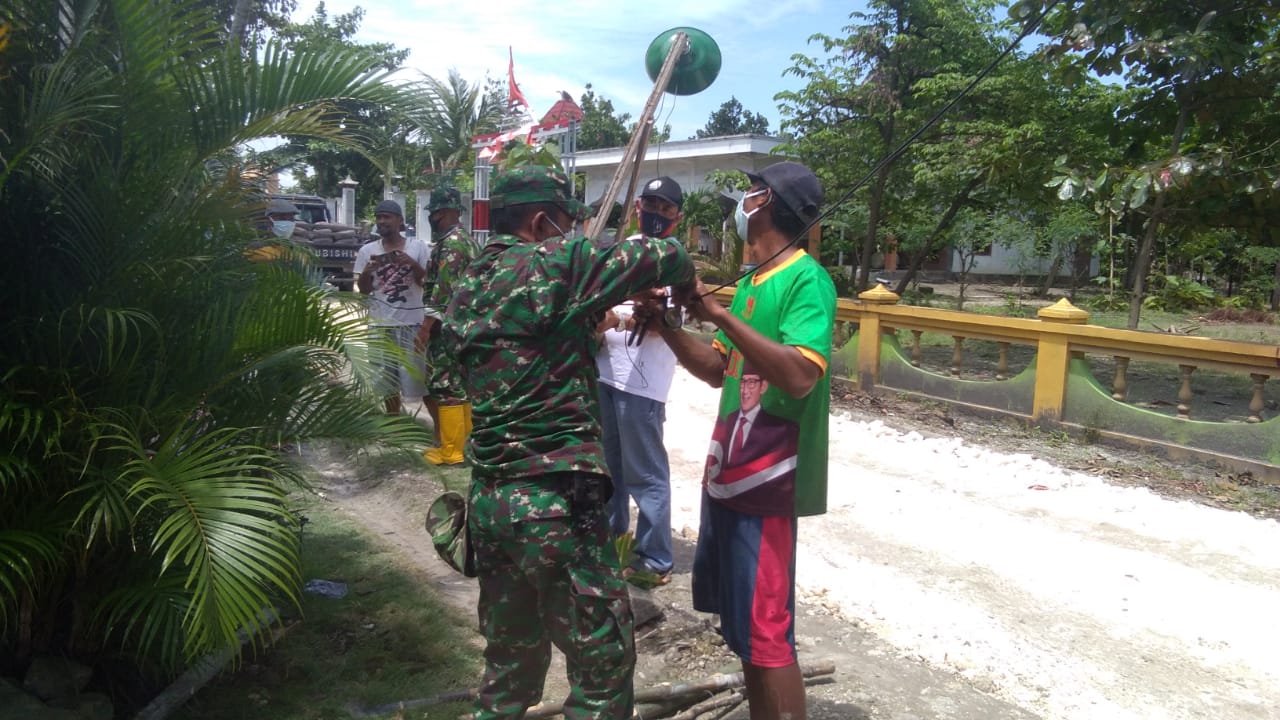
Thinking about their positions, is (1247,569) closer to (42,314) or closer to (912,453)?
(912,453)

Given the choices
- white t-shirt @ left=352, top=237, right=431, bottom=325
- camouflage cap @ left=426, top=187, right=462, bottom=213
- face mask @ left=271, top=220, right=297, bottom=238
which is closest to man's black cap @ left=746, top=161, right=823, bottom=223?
face mask @ left=271, top=220, right=297, bottom=238

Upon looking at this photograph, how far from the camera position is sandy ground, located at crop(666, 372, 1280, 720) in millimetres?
3617

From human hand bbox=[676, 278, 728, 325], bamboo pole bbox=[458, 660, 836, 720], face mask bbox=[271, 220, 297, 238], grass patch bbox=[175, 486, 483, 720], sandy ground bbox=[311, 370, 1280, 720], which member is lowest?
grass patch bbox=[175, 486, 483, 720]

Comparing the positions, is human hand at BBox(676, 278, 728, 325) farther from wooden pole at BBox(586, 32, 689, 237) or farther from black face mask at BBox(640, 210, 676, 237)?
black face mask at BBox(640, 210, 676, 237)

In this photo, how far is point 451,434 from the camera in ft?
20.8

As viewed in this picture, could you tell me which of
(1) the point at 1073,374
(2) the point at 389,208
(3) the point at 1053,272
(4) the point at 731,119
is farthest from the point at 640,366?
(4) the point at 731,119

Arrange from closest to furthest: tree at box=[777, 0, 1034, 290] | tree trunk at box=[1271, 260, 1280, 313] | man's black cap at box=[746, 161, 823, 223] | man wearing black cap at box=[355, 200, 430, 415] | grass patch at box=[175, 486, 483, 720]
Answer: man's black cap at box=[746, 161, 823, 223], grass patch at box=[175, 486, 483, 720], man wearing black cap at box=[355, 200, 430, 415], tree at box=[777, 0, 1034, 290], tree trunk at box=[1271, 260, 1280, 313]

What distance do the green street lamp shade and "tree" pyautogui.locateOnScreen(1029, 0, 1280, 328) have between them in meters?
4.53

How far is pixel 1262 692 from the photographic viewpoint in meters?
3.56

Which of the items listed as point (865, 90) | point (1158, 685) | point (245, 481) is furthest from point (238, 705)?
point (865, 90)

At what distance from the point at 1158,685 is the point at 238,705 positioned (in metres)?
3.43

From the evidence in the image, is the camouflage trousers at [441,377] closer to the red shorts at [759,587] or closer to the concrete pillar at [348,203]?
the red shorts at [759,587]

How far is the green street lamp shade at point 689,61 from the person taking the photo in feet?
10.3

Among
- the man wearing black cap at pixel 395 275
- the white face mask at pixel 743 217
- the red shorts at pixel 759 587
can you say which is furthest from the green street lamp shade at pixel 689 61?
the man wearing black cap at pixel 395 275
